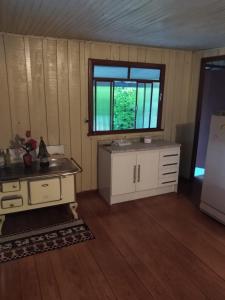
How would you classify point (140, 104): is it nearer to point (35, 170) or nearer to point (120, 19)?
point (120, 19)

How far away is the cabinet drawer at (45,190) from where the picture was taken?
2.60 m

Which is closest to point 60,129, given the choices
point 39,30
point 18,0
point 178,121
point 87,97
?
point 87,97

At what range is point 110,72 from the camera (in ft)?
11.1

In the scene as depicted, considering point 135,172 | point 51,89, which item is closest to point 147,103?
point 135,172

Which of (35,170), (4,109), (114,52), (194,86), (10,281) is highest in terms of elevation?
(114,52)

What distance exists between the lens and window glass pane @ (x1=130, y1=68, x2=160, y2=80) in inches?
139

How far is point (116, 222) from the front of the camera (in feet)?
9.52

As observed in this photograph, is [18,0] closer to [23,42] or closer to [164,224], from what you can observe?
[23,42]

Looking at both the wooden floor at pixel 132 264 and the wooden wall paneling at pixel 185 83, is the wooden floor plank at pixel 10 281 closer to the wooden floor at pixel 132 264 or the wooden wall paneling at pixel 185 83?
the wooden floor at pixel 132 264

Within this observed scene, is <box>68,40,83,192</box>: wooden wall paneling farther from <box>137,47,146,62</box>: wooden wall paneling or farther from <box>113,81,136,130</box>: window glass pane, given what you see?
<box>137,47,146,62</box>: wooden wall paneling

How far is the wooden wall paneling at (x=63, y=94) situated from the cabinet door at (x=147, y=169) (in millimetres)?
1042

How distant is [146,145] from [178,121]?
3.20ft

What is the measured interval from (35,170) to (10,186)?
0.33m

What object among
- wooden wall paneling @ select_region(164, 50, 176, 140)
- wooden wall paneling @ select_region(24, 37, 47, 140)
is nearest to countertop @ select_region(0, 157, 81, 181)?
wooden wall paneling @ select_region(24, 37, 47, 140)
